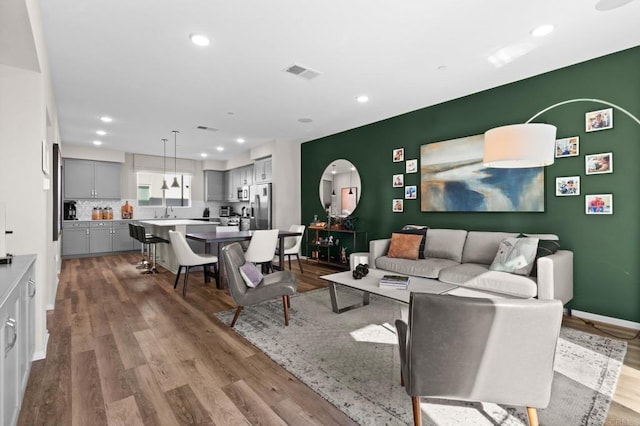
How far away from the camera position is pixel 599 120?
3.31 m

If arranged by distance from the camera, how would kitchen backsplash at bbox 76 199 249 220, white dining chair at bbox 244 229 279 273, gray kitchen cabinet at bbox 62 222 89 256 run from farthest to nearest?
1. kitchen backsplash at bbox 76 199 249 220
2. gray kitchen cabinet at bbox 62 222 89 256
3. white dining chair at bbox 244 229 279 273

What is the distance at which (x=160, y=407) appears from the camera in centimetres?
192

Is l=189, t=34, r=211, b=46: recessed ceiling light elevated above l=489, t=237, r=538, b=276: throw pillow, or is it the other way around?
l=189, t=34, r=211, b=46: recessed ceiling light

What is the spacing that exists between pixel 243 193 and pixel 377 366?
23.4 ft

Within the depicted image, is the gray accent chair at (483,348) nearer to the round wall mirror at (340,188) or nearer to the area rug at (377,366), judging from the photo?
the area rug at (377,366)

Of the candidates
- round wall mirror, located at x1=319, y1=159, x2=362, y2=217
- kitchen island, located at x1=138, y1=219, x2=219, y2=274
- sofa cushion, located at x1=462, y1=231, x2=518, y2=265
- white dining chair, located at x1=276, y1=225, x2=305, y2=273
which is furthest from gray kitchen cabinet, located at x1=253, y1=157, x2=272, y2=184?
sofa cushion, located at x1=462, y1=231, x2=518, y2=265

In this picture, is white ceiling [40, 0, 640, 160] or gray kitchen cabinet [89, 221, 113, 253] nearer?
white ceiling [40, 0, 640, 160]

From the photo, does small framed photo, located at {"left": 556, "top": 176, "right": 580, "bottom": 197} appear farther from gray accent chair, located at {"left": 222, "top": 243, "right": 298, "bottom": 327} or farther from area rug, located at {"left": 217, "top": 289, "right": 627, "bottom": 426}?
gray accent chair, located at {"left": 222, "top": 243, "right": 298, "bottom": 327}

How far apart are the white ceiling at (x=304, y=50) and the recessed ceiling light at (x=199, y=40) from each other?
0.06 meters

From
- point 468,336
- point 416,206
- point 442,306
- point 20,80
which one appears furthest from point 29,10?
point 416,206

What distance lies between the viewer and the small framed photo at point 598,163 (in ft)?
10.6

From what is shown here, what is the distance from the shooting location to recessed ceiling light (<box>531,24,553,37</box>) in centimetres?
275

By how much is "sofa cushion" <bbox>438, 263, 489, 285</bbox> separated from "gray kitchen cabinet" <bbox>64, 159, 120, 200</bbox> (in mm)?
8203

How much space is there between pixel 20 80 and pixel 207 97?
7.12ft
